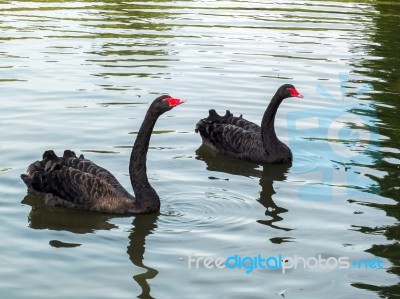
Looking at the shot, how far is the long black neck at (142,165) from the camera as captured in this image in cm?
871

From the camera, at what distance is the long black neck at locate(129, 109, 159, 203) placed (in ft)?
28.6

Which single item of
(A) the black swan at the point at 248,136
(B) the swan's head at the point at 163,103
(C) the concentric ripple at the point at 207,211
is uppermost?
(B) the swan's head at the point at 163,103

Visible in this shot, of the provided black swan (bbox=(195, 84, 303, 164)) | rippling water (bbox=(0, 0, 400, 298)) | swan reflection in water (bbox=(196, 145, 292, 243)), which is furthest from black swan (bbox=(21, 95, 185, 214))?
black swan (bbox=(195, 84, 303, 164))

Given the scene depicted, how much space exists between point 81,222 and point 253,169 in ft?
8.70

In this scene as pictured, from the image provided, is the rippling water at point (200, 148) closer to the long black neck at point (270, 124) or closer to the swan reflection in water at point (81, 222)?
the swan reflection in water at point (81, 222)

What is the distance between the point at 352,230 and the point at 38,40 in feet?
32.4

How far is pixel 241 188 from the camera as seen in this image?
9734mm

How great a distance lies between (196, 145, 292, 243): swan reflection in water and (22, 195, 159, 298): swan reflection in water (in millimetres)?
1186

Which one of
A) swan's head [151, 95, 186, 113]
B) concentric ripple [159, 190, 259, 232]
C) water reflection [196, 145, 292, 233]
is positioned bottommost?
water reflection [196, 145, 292, 233]

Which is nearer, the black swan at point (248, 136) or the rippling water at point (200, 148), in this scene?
the rippling water at point (200, 148)

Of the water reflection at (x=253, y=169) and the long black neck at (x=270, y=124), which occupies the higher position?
the long black neck at (x=270, y=124)

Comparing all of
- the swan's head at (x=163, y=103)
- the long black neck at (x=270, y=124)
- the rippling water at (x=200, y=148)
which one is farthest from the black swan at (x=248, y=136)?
the swan's head at (x=163, y=103)

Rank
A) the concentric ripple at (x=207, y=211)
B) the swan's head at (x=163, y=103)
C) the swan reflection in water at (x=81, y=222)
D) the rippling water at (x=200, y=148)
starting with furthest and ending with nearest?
the swan's head at (x=163, y=103) < the concentric ripple at (x=207, y=211) < the swan reflection in water at (x=81, y=222) < the rippling water at (x=200, y=148)

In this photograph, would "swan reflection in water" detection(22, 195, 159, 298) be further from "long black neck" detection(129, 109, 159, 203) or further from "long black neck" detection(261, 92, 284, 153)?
"long black neck" detection(261, 92, 284, 153)
